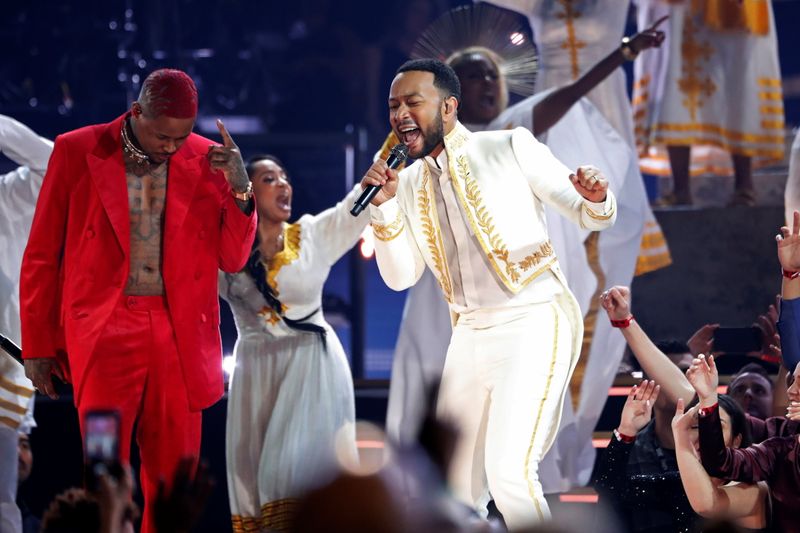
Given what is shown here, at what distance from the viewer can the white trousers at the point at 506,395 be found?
12.4 ft

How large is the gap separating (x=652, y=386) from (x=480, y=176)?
0.88 metres

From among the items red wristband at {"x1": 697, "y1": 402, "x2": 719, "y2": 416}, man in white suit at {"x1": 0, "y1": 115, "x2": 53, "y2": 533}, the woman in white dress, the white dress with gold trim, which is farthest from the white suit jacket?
the white dress with gold trim

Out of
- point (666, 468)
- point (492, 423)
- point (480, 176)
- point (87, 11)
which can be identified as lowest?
point (666, 468)

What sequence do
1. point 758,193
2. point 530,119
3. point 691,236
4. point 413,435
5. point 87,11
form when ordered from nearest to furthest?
1. point 413,435
2. point 530,119
3. point 691,236
4. point 758,193
5. point 87,11

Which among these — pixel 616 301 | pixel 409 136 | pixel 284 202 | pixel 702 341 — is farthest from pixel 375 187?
pixel 702 341

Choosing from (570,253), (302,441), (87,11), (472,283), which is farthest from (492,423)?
(87,11)

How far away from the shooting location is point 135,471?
610 cm

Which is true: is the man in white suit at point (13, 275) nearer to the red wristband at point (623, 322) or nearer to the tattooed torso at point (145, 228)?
the tattooed torso at point (145, 228)

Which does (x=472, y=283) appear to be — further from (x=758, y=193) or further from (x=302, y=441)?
(x=758, y=193)

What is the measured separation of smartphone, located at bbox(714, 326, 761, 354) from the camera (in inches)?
223

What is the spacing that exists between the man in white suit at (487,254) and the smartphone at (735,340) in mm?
1781

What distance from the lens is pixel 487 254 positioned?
13.3ft

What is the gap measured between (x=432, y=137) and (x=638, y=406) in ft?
3.59

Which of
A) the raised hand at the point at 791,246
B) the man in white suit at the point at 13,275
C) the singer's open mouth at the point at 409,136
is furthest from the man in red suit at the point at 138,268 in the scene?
the raised hand at the point at 791,246
